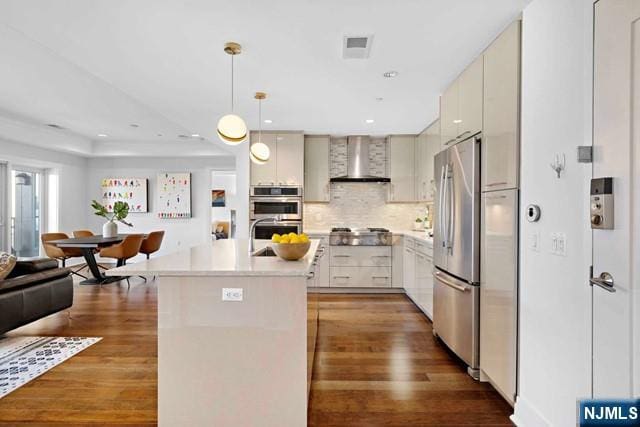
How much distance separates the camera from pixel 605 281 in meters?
1.47

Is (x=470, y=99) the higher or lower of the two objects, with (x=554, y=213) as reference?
higher

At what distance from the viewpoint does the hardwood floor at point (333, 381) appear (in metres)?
2.17

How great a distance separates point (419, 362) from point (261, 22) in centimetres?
279

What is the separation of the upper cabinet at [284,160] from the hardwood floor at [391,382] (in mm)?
2317

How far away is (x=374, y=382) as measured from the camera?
2.57 m

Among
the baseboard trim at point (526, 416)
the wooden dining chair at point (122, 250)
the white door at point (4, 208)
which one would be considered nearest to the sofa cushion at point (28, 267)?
the wooden dining chair at point (122, 250)

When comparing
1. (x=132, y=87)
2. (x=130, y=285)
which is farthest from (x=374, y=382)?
(x=130, y=285)

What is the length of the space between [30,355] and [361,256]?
3.80m

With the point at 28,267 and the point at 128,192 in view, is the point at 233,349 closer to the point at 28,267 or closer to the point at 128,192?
the point at 28,267

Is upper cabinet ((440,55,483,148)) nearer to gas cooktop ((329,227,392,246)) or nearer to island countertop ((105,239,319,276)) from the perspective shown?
island countertop ((105,239,319,276))

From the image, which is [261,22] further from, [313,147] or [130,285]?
[130,285]

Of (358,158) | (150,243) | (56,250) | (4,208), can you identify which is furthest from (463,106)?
(4,208)

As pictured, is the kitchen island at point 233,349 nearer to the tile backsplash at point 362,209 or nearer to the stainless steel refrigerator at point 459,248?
the stainless steel refrigerator at point 459,248

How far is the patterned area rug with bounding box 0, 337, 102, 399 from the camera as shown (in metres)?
2.62
